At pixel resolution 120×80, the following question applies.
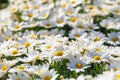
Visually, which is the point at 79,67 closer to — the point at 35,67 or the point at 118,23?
the point at 35,67

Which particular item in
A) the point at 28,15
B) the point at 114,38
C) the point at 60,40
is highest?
the point at 28,15

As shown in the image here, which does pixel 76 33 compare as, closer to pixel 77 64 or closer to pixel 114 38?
pixel 114 38

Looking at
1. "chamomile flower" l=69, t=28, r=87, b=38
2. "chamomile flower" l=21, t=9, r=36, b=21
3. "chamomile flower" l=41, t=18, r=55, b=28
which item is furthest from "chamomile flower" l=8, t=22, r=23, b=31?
"chamomile flower" l=69, t=28, r=87, b=38

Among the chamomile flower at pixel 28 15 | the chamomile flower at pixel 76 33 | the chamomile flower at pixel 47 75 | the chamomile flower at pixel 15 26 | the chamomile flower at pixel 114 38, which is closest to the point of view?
the chamomile flower at pixel 47 75

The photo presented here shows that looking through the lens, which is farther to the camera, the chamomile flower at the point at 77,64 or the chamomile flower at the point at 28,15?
the chamomile flower at the point at 28,15

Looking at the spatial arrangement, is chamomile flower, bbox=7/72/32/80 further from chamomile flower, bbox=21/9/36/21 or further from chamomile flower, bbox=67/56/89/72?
chamomile flower, bbox=21/9/36/21

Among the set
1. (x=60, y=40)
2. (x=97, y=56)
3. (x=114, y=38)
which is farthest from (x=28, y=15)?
(x=97, y=56)

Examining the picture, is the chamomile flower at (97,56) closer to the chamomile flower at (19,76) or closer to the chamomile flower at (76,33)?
the chamomile flower at (19,76)

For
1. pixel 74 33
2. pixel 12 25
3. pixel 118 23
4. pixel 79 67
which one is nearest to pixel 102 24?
pixel 118 23

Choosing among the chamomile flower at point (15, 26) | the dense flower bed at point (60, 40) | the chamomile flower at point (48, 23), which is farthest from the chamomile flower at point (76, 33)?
the chamomile flower at point (15, 26)
